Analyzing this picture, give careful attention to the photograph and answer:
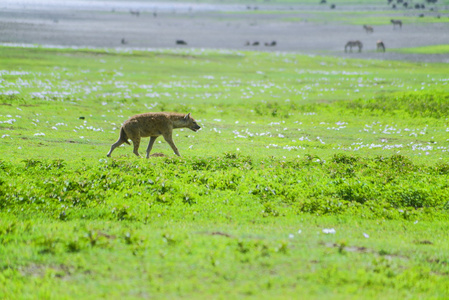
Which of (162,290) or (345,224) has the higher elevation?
(162,290)

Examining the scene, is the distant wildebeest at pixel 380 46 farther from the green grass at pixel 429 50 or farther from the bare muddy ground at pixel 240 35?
the green grass at pixel 429 50

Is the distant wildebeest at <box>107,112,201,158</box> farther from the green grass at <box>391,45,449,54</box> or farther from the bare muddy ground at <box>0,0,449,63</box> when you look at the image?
the green grass at <box>391,45,449,54</box>

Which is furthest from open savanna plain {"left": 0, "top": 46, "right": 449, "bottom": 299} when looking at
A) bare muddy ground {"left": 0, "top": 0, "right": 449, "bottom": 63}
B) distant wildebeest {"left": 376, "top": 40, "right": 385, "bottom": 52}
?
distant wildebeest {"left": 376, "top": 40, "right": 385, "bottom": 52}

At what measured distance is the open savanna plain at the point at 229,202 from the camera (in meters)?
10.3

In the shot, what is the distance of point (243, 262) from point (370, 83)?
4042 cm

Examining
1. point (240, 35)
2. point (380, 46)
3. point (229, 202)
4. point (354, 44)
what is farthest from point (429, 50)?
point (229, 202)

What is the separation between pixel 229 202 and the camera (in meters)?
16.6

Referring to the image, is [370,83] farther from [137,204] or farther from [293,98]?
[137,204]

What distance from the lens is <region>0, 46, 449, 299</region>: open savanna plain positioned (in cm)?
1034

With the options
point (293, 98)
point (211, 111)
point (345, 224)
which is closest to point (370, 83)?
point (293, 98)

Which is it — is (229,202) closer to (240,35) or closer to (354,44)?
(354,44)

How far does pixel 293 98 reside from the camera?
137 feet

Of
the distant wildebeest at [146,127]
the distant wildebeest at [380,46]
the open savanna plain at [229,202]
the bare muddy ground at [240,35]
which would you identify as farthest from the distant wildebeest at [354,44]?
the distant wildebeest at [146,127]

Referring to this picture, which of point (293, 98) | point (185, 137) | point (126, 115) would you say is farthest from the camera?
point (293, 98)
